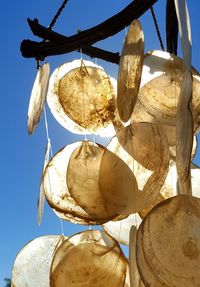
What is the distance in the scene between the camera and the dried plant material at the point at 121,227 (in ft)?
2.90

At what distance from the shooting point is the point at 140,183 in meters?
0.82

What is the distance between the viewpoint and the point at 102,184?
79cm

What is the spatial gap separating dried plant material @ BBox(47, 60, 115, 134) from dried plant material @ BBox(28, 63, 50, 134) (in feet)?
0.15

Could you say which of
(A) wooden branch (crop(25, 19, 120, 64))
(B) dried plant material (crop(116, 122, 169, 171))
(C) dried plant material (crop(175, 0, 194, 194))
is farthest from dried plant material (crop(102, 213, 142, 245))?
(A) wooden branch (crop(25, 19, 120, 64))

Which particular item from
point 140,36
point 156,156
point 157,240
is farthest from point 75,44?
point 157,240

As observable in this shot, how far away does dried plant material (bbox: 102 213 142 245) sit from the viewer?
885 millimetres

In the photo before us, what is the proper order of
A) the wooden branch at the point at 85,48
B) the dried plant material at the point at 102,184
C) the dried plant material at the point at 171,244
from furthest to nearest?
1. the wooden branch at the point at 85,48
2. the dried plant material at the point at 102,184
3. the dried plant material at the point at 171,244

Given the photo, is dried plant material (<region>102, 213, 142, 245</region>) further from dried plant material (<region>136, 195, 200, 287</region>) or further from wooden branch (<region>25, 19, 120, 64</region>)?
wooden branch (<region>25, 19, 120, 64</region>)

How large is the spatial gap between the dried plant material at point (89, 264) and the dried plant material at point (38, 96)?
0.28m

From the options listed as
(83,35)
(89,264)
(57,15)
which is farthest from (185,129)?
(57,15)

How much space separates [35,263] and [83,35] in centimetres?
47

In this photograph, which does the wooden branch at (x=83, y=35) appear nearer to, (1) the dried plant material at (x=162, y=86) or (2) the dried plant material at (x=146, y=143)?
(1) the dried plant material at (x=162, y=86)

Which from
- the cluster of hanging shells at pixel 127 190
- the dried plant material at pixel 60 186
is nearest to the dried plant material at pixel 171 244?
the cluster of hanging shells at pixel 127 190

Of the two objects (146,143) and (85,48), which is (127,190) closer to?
(146,143)
